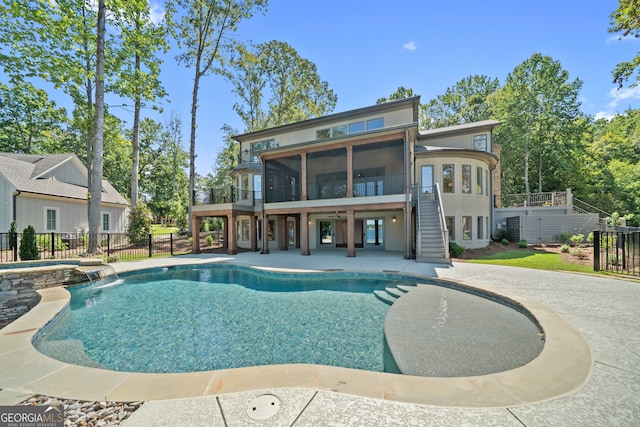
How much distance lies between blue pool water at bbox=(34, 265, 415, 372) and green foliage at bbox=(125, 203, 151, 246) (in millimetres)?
9333

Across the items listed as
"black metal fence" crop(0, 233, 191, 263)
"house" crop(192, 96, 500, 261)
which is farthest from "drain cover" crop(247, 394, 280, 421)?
"black metal fence" crop(0, 233, 191, 263)

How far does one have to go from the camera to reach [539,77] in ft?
76.3

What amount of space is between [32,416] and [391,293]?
7.00 metres

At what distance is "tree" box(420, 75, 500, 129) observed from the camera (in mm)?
31641

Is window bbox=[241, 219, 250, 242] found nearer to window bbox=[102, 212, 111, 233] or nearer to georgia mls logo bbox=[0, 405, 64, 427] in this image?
window bbox=[102, 212, 111, 233]

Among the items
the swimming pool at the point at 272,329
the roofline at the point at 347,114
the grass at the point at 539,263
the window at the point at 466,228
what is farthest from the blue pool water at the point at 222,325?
the roofline at the point at 347,114

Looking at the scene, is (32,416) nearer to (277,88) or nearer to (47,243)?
(47,243)

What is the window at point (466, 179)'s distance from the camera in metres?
14.7

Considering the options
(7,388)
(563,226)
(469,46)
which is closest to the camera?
(7,388)

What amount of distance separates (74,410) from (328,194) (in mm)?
15704

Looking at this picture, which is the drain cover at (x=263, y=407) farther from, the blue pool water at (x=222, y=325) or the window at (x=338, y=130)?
the window at (x=338, y=130)

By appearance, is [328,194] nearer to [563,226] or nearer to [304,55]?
[563,226]

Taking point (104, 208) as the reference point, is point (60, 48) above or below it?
above

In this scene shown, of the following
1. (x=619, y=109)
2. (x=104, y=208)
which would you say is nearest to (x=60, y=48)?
(x=104, y=208)
